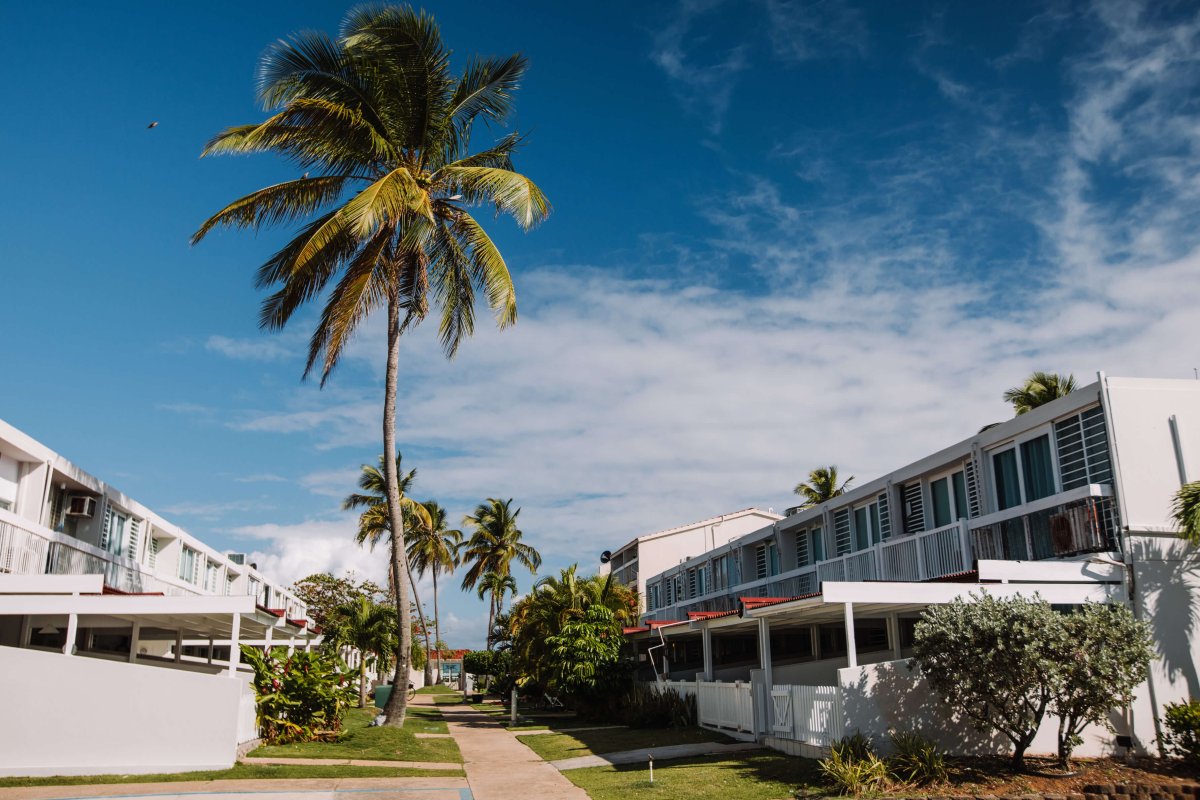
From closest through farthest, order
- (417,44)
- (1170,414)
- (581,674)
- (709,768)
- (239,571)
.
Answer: (709,768) → (1170,414) → (417,44) → (581,674) → (239,571)

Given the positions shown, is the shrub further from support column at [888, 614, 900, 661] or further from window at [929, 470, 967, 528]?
window at [929, 470, 967, 528]

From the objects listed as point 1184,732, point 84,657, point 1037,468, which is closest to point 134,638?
point 84,657

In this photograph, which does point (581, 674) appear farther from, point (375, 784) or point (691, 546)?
point (691, 546)

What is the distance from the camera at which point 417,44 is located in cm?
2098

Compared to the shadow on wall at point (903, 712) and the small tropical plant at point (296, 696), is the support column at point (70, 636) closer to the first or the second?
the small tropical plant at point (296, 696)

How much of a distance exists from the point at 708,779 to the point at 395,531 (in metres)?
10.2

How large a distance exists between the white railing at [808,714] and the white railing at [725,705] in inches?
51.9

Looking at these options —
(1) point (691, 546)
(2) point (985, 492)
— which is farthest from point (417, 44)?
(1) point (691, 546)

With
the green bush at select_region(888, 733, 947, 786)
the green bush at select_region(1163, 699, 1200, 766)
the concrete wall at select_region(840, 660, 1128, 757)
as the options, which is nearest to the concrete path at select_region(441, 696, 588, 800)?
the concrete wall at select_region(840, 660, 1128, 757)

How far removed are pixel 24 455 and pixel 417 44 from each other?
44.1ft

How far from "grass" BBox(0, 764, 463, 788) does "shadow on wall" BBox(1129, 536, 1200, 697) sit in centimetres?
1287

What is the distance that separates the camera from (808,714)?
16.3 metres

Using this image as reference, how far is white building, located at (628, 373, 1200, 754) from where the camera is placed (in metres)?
15.7

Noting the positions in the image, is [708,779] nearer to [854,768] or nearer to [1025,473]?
[854,768]
